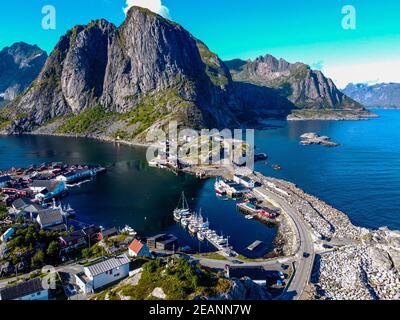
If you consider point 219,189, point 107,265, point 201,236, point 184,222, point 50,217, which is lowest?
point 201,236

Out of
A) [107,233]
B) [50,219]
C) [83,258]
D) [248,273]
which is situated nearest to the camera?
[248,273]

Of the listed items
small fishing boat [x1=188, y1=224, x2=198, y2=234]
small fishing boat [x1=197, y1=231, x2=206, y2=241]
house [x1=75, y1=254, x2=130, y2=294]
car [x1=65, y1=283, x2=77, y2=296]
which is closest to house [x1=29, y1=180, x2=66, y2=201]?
small fishing boat [x1=188, y1=224, x2=198, y2=234]

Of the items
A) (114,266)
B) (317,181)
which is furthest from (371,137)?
(114,266)

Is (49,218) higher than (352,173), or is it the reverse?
(352,173)

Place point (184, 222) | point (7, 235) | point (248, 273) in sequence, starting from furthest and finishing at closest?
point (184, 222) → point (7, 235) → point (248, 273)

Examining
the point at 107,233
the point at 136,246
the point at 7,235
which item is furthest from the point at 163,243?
the point at 7,235

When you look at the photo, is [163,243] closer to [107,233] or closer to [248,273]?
[107,233]
